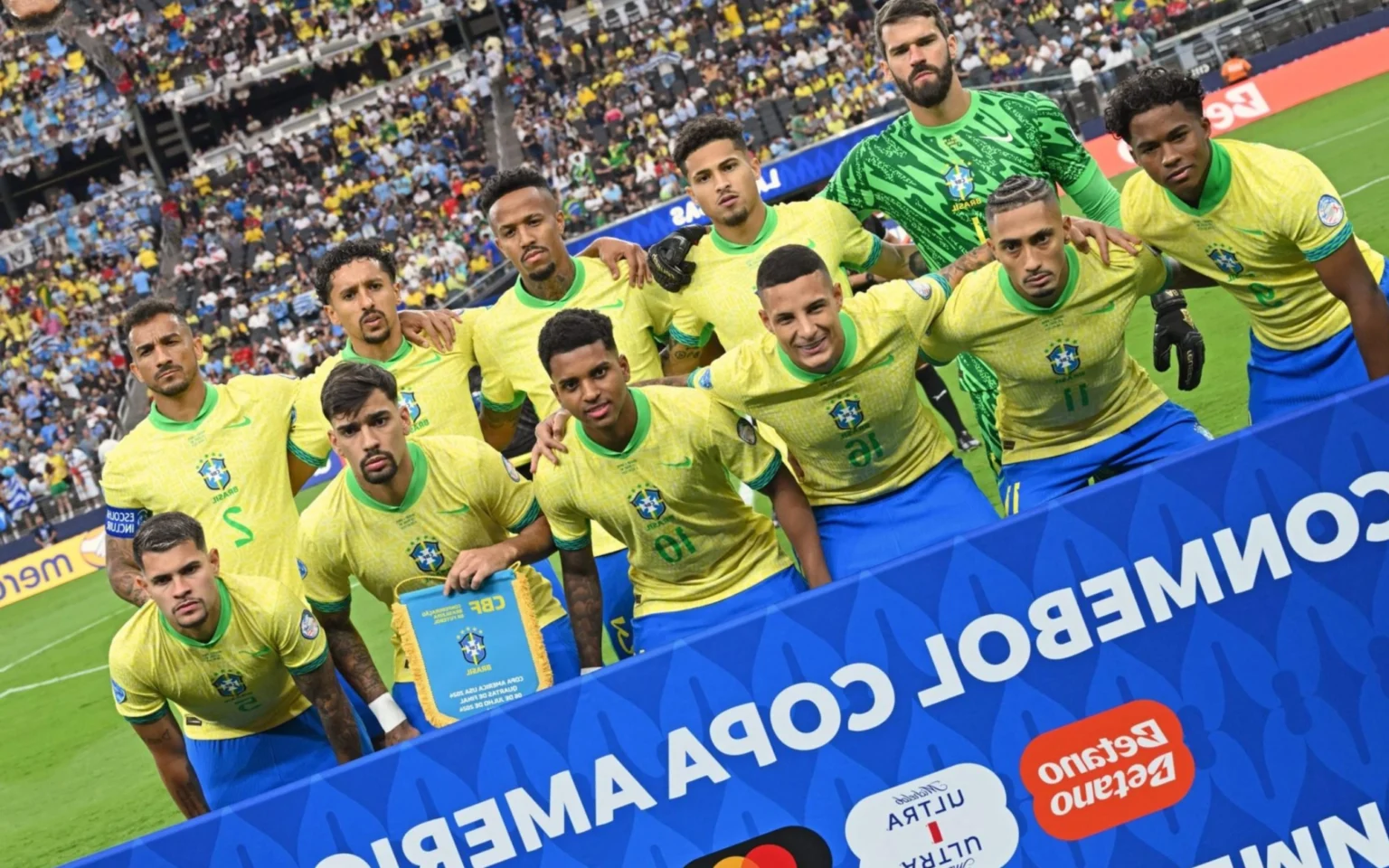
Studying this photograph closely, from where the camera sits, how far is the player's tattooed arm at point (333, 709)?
225 inches

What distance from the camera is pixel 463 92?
3847cm

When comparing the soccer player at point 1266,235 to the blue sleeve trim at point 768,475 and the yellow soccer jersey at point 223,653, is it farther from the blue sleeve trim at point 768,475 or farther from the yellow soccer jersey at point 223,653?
the yellow soccer jersey at point 223,653

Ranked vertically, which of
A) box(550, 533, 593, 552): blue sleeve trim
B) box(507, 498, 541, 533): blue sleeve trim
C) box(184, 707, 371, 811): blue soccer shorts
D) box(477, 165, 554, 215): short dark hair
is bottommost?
box(184, 707, 371, 811): blue soccer shorts

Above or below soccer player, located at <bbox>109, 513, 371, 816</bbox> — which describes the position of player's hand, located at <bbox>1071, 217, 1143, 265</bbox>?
above

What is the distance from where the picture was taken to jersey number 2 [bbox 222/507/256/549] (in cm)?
645

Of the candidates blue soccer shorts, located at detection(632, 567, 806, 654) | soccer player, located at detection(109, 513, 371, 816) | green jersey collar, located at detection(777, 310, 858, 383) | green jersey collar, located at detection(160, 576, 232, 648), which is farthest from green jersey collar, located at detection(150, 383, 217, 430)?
green jersey collar, located at detection(777, 310, 858, 383)

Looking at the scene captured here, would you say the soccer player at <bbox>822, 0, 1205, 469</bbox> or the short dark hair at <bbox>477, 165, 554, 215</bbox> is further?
the short dark hair at <bbox>477, 165, 554, 215</bbox>

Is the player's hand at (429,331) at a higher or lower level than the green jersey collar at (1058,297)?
higher

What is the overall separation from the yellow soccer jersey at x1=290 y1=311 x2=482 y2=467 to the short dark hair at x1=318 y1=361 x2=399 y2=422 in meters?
0.96

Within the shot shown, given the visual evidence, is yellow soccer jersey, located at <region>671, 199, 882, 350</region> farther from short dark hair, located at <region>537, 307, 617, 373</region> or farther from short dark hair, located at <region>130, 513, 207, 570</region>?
short dark hair, located at <region>130, 513, 207, 570</region>

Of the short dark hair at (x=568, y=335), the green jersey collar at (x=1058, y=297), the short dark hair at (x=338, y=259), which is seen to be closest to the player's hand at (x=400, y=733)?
the short dark hair at (x=568, y=335)

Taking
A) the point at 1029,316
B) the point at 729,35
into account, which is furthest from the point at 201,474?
the point at 729,35

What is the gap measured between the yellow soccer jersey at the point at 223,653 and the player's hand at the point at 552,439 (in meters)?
1.22

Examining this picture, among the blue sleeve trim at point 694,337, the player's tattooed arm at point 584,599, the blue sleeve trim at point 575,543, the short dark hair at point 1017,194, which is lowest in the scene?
the player's tattooed arm at point 584,599
